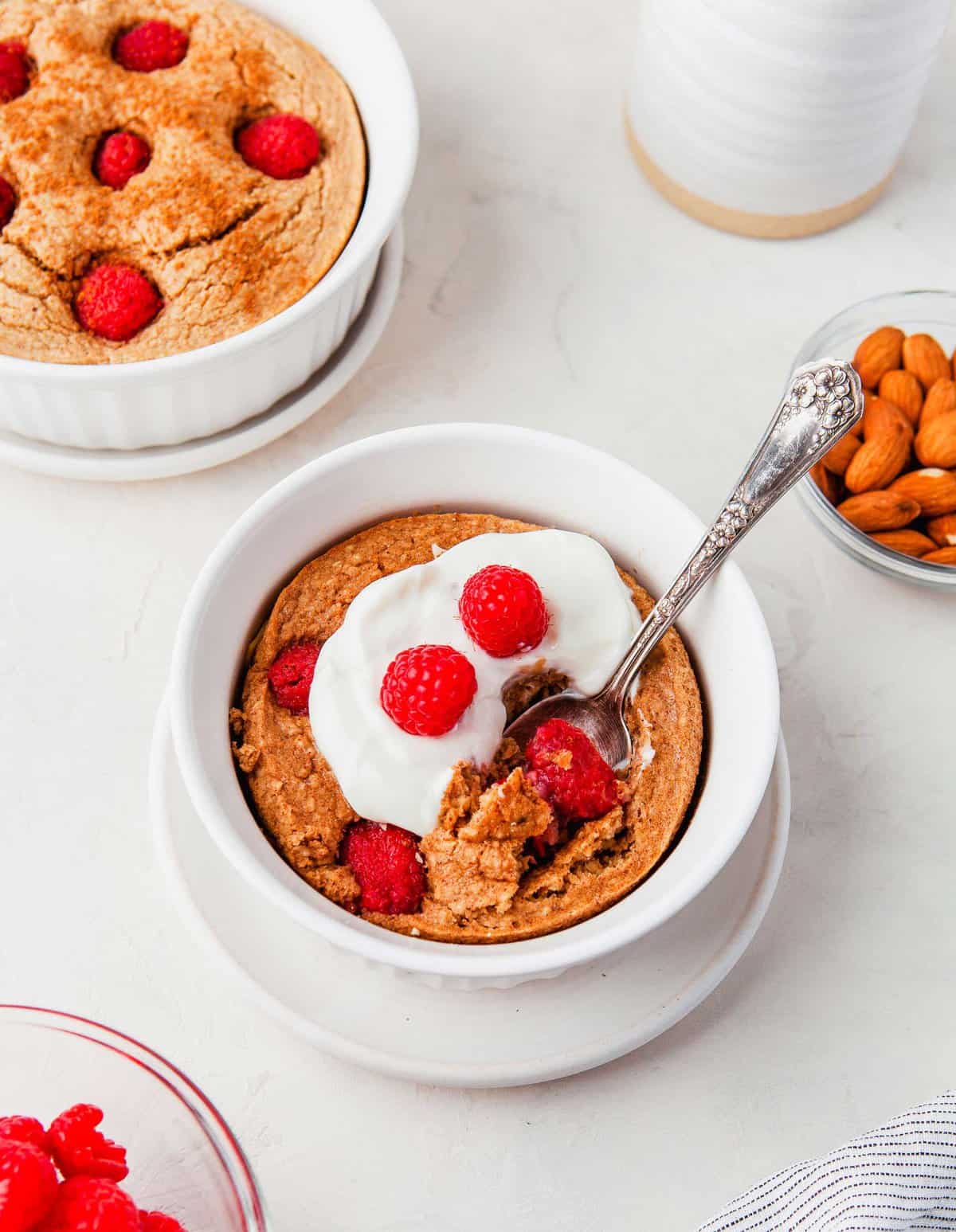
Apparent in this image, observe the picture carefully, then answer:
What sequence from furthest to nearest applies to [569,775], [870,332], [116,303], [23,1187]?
[870,332], [116,303], [569,775], [23,1187]

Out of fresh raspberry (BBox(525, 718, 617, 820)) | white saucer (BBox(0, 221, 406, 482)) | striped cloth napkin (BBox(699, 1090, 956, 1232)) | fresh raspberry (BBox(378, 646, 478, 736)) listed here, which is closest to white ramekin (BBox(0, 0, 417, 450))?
white saucer (BBox(0, 221, 406, 482))

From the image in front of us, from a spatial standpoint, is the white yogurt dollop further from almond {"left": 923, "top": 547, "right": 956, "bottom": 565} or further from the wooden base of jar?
the wooden base of jar

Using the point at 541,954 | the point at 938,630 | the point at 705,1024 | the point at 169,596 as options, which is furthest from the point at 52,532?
the point at 938,630

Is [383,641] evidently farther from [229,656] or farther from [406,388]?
[406,388]

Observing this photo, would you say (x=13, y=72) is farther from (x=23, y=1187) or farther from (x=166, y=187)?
(x=23, y=1187)

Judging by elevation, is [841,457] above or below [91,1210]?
above

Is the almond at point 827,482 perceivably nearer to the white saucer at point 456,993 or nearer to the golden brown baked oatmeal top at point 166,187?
the white saucer at point 456,993

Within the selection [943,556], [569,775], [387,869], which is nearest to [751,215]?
[943,556]

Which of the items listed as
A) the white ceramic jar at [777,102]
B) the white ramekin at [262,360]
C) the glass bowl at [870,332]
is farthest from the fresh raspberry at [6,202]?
the glass bowl at [870,332]
